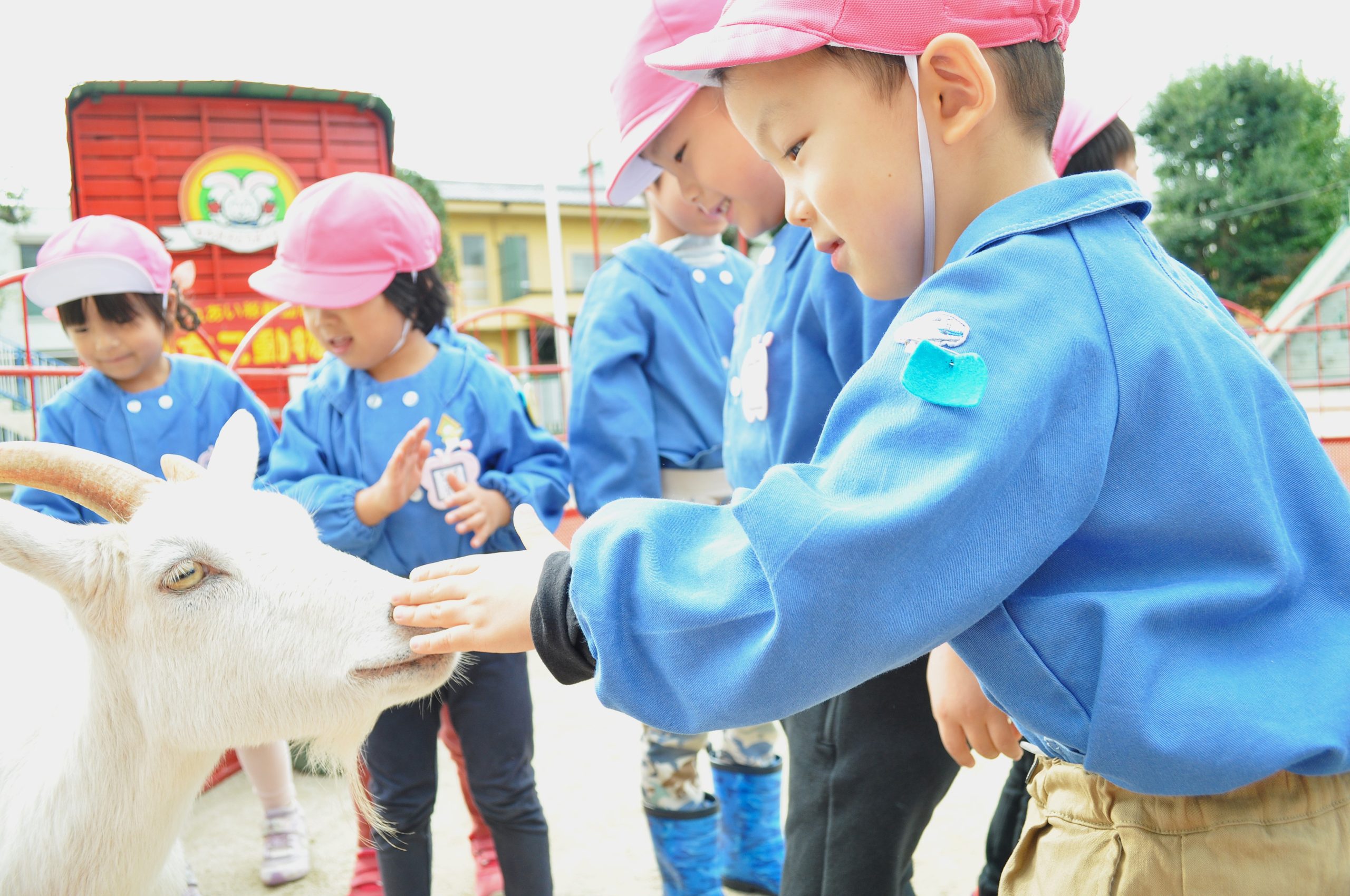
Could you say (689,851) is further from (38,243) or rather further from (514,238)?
(514,238)

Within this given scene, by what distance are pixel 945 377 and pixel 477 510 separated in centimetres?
158

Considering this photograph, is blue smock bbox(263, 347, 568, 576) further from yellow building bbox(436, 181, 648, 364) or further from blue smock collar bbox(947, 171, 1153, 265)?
yellow building bbox(436, 181, 648, 364)

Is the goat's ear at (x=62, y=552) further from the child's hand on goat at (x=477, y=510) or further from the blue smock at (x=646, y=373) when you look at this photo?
the blue smock at (x=646, y=373)

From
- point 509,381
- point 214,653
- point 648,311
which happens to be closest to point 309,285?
point 509,381

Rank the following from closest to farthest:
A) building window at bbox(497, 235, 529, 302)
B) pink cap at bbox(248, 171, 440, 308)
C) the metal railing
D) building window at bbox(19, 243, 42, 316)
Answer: pink cap at bbox(248, 171, 440, 308) < the metal railing < building window at bbox(19, 243, 42, 316) < building window at bbox(497, 235, 529, 302)

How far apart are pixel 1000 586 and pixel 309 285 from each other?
198cm

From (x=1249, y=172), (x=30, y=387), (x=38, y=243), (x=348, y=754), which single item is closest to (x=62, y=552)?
(x=348, y=754)

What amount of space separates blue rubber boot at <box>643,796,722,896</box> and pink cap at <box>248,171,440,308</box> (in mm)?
1526

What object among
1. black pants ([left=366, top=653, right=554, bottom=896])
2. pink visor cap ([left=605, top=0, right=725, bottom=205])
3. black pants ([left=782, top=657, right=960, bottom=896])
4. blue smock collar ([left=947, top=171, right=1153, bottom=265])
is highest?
pink visor cap ([left=605, top=0, right=725, bottom=205])

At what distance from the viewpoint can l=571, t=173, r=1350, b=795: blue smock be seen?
2.77ft

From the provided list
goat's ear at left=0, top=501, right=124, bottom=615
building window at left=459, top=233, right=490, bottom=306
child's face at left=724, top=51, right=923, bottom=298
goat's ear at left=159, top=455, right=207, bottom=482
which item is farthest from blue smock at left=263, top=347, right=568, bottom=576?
building window at left=459, top=233, right=490, bottom=306

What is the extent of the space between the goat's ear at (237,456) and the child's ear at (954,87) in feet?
4.47

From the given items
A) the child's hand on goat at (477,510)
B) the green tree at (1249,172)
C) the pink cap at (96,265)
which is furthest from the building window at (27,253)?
the green tree at (1249,172)

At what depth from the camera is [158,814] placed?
1.59 m
